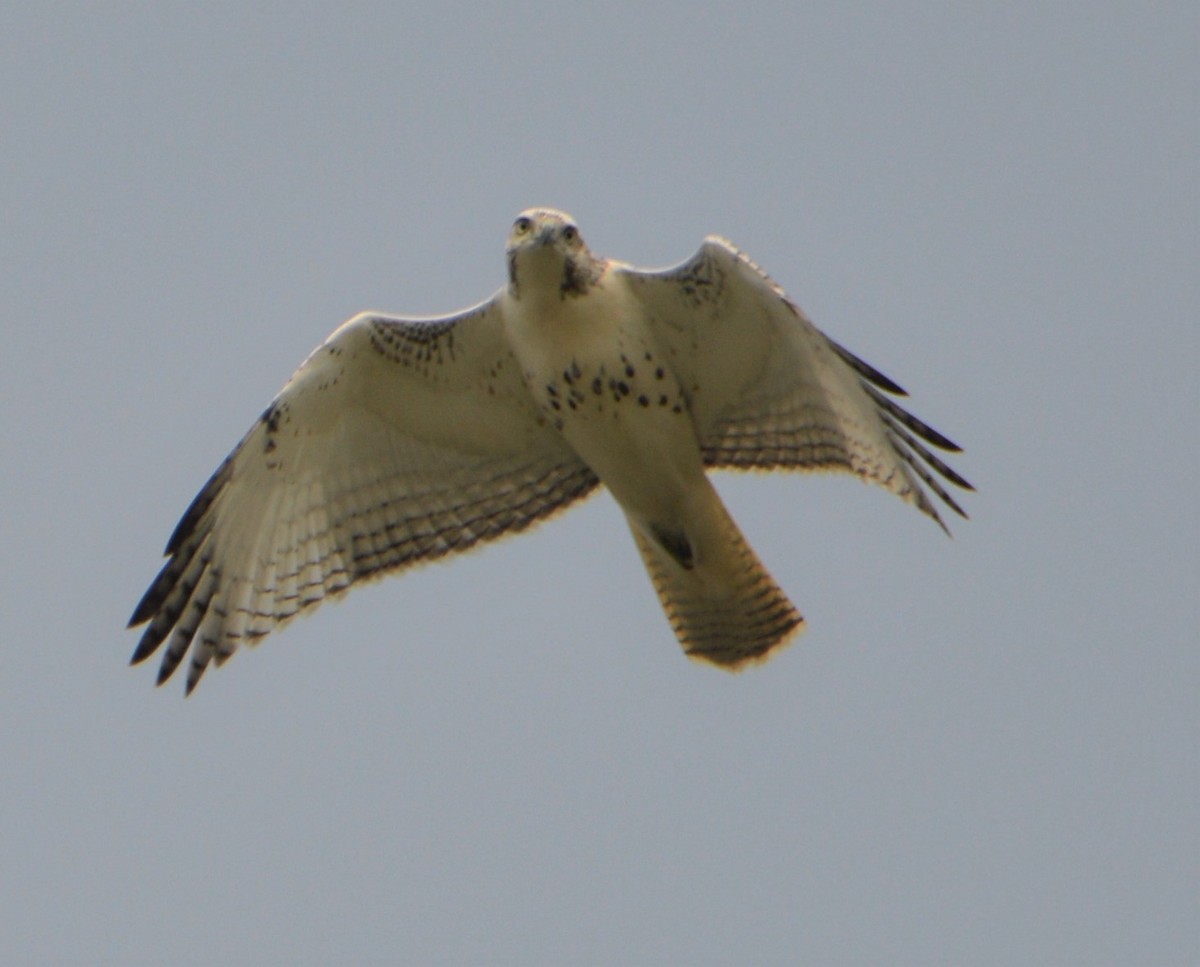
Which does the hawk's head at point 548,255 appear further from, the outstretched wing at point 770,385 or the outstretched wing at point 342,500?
the outstretched wing at point 342,500

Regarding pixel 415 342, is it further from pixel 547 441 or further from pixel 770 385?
pixel 770 385

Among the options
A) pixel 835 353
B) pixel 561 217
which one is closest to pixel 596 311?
pixel 561 217

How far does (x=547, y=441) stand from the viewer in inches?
337

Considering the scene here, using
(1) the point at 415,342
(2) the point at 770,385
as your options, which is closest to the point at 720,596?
(2) the point at 770,385

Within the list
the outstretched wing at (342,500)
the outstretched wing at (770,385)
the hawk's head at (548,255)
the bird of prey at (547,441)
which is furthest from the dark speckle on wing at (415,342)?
the outstretched wing at (770,385)

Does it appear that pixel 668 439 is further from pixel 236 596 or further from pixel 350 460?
pixel 236 596

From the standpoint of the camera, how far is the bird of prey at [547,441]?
779cm

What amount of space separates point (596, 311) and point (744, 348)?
2.67 feet

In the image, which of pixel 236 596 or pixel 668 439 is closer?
pixel 668 439

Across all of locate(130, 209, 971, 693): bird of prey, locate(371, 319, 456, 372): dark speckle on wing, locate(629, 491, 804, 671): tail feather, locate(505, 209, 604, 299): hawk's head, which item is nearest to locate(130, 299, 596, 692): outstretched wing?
locate(130, 209, 971, 693): bird of prey

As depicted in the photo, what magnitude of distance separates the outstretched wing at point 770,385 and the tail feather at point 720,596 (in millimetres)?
426

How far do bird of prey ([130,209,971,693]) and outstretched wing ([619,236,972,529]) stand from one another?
0.03 feet

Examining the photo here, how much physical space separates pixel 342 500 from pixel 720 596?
6.13ft

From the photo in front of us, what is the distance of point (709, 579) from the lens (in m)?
8.42
